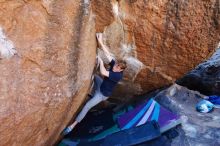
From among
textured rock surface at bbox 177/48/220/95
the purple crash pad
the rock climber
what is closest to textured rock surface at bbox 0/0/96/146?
the rock climber

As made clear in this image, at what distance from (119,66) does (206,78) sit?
2.23 m

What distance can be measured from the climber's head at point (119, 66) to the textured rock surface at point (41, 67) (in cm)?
51

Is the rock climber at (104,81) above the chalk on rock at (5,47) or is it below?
below

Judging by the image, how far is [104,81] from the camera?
14.9ft

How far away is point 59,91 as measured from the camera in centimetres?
363

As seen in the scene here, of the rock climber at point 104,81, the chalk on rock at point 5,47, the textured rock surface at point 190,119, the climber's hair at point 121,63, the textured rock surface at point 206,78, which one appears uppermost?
the chalk on rock at point 5,47

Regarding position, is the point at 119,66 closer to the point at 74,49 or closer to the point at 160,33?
the point at 160,33

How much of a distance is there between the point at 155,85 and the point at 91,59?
1.19 meters

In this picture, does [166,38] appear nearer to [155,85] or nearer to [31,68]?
[155,85]

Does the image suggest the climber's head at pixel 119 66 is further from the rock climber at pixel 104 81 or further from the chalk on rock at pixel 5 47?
the chalk on rock at pixel 5 47

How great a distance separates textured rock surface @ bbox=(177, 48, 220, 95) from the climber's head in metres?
1.77

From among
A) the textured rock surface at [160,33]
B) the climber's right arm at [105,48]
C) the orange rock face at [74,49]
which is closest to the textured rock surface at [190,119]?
the orange rock face at [74,49]

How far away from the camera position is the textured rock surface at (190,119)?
4262mm

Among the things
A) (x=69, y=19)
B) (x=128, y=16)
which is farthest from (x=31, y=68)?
(x=128, y=16)
